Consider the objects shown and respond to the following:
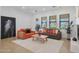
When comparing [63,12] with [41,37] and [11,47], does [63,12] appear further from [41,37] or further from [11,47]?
[11,47]

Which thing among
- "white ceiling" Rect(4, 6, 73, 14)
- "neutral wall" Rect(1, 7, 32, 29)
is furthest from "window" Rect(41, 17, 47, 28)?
"neutral wall" Rect(1, 7, 32, 29)

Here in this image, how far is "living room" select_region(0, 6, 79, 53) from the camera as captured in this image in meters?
2.87

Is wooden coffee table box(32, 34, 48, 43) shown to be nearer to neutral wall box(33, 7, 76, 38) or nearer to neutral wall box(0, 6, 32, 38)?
neutral wall box(0, 6, 32, 38)

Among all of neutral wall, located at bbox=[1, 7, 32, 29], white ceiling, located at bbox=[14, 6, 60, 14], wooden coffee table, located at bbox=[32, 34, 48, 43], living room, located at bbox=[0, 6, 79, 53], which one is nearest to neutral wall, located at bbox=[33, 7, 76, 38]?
living room, located at bbox=[0, 6, 79, 53]

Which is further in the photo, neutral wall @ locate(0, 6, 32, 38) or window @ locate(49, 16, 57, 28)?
window @ locate(49, 16, 57, 28)

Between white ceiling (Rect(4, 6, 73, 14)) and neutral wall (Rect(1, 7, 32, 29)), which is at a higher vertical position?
white ceiling (Rect(4, 6, 73, 14))

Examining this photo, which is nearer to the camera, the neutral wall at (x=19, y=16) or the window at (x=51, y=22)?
the neutral wall at (x=19, y=16)

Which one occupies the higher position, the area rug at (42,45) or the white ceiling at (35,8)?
the white ceiling at (35,8)

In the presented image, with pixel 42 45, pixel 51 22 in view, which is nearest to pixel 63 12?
pixel 51 22

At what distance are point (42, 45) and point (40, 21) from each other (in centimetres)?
76

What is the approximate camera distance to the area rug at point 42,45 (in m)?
2.92

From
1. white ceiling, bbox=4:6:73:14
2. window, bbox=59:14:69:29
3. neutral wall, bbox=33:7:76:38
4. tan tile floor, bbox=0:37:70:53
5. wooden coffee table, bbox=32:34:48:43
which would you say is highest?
white ceiling, bbox=4:6:73:14

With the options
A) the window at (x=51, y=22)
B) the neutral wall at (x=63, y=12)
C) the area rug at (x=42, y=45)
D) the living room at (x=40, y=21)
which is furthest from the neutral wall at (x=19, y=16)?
the window at (x=51, y=22)

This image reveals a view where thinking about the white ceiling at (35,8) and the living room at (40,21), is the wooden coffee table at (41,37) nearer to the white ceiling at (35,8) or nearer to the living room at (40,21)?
the living room at (40,21)
